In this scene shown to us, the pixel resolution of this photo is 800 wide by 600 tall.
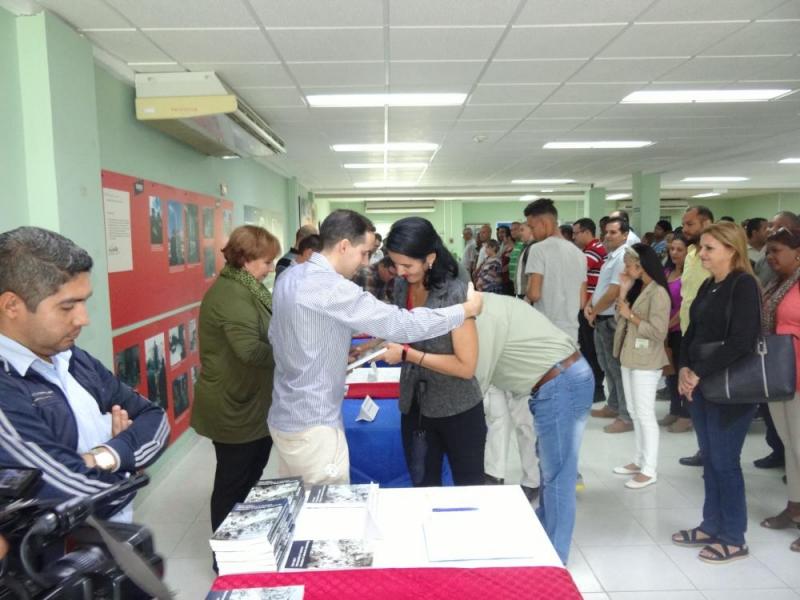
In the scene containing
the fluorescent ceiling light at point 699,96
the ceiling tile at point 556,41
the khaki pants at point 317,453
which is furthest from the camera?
the fluorescent ceiling light at point 699,96

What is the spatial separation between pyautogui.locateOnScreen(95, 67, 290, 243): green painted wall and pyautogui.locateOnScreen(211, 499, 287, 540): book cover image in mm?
2416

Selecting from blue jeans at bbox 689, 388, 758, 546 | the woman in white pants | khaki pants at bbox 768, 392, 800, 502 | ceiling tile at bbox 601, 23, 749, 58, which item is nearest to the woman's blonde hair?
blue jeans at bbox 689, 388, 758, 546

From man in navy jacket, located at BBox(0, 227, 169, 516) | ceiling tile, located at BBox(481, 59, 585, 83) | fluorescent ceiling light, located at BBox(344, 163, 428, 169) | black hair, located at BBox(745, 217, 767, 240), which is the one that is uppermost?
fluorescent ceiling light, located at BBox(344, 163, 428, 169)

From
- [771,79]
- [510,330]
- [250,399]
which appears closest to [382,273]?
[250,399]

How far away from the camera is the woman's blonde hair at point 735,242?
8.11ft

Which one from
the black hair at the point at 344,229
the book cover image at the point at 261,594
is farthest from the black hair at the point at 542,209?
the book cover image at the point at 261,594

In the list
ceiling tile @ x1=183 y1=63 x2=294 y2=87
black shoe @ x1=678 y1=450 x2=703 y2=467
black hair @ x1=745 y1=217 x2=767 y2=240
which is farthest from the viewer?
black hair @ x1=745 y1=217 x2=767 y2=240

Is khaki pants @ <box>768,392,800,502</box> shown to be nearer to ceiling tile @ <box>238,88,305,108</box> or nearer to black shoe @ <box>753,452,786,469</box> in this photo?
black shoe @ <box>753,452,786,469</box>

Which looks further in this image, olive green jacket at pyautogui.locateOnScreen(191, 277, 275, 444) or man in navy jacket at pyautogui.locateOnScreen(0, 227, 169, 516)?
olive green jacket at pyautogui.locateOnScreen(191, 277, 275, 444)

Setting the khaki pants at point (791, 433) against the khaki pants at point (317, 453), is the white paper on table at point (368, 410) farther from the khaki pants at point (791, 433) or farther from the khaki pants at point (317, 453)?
the khaki pants at point (791, 433)

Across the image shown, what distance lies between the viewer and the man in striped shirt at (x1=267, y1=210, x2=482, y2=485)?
1.70 meters

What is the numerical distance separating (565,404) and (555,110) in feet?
11.5

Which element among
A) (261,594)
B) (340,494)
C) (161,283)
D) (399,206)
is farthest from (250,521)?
(399,206)

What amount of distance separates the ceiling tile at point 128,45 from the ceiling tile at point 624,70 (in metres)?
2.66
